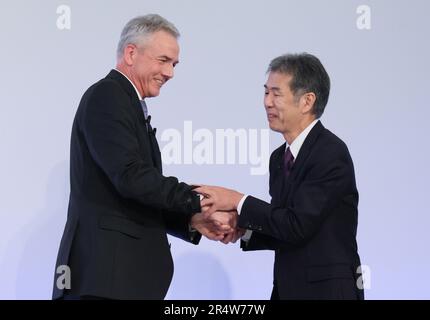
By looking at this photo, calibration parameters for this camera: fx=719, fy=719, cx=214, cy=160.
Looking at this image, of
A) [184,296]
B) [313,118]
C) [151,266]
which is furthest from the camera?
[184,296]

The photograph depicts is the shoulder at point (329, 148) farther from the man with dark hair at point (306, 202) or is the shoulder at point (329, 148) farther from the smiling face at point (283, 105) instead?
the smiling face at point (283, 105)

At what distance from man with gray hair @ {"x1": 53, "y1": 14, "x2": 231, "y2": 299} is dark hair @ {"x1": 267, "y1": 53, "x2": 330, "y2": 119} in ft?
1.47

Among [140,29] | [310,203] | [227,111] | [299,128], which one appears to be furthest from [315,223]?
[227,111]

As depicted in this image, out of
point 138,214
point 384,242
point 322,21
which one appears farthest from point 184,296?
point 322,21

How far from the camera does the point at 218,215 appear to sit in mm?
2326

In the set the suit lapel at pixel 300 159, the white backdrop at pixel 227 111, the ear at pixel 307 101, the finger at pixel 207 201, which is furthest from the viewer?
the white backdrop at pixel 227 111

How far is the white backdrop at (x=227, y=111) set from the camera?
293 cm

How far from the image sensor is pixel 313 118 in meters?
2.19

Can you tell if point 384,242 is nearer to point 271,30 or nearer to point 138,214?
point 271,30

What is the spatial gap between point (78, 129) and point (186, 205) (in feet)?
1.24

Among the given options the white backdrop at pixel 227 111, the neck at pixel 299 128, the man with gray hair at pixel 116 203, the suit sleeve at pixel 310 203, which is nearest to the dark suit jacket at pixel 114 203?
the man with gray hair at pixel 116 203

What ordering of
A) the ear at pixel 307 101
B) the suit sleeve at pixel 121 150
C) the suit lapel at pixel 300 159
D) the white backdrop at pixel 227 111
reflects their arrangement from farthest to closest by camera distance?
the white backdrop at pixel 227 111 < the ear at pixel 307 101 < the suit lapel at pixel 300 159 < the suit sleeve at pixel 121 150

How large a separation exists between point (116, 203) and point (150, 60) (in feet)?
1.54

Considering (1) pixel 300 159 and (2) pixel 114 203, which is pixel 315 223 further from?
(2) pixel 114 203
